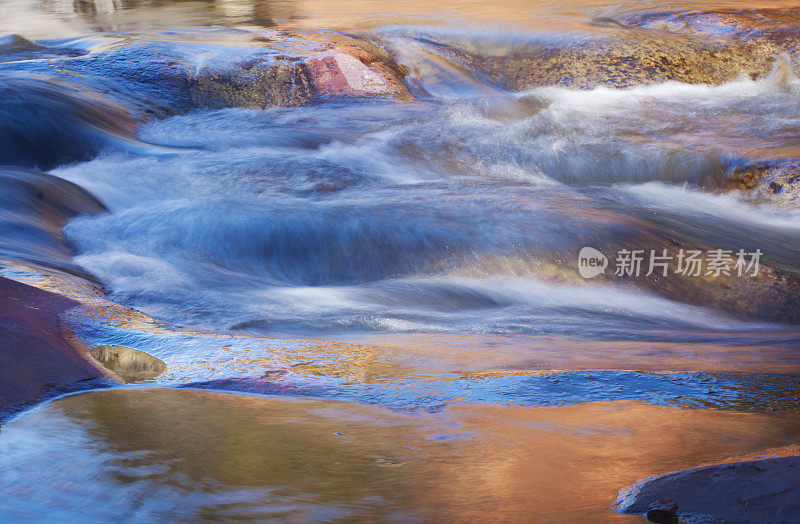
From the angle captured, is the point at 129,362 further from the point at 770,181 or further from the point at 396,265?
the point at 770,181

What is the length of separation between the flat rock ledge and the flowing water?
89 millimetres

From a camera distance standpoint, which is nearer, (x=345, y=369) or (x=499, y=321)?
(x=345, y=369)

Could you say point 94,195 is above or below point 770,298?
above

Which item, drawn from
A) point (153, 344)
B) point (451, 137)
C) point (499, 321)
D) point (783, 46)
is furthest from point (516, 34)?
point (153, 344)

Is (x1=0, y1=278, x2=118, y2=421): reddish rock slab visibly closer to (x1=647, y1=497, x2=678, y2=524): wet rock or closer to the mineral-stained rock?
(x1=647, y1=497, x2=678, y2=524): wet rock

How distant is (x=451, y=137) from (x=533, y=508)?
608cm

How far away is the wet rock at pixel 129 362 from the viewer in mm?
2580

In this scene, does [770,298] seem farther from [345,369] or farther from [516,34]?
[516,34]

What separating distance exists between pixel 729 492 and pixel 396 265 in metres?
3.35

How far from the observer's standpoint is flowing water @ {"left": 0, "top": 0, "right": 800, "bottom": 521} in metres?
1.83

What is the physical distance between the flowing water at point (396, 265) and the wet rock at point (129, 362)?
0.21 feet

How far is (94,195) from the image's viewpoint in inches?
235

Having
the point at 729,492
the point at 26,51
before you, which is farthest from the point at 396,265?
the point at 26,51

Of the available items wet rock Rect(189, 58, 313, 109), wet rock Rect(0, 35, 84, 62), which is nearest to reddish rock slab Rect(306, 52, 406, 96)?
wet rock Rect(189, 58, 313, 109)
